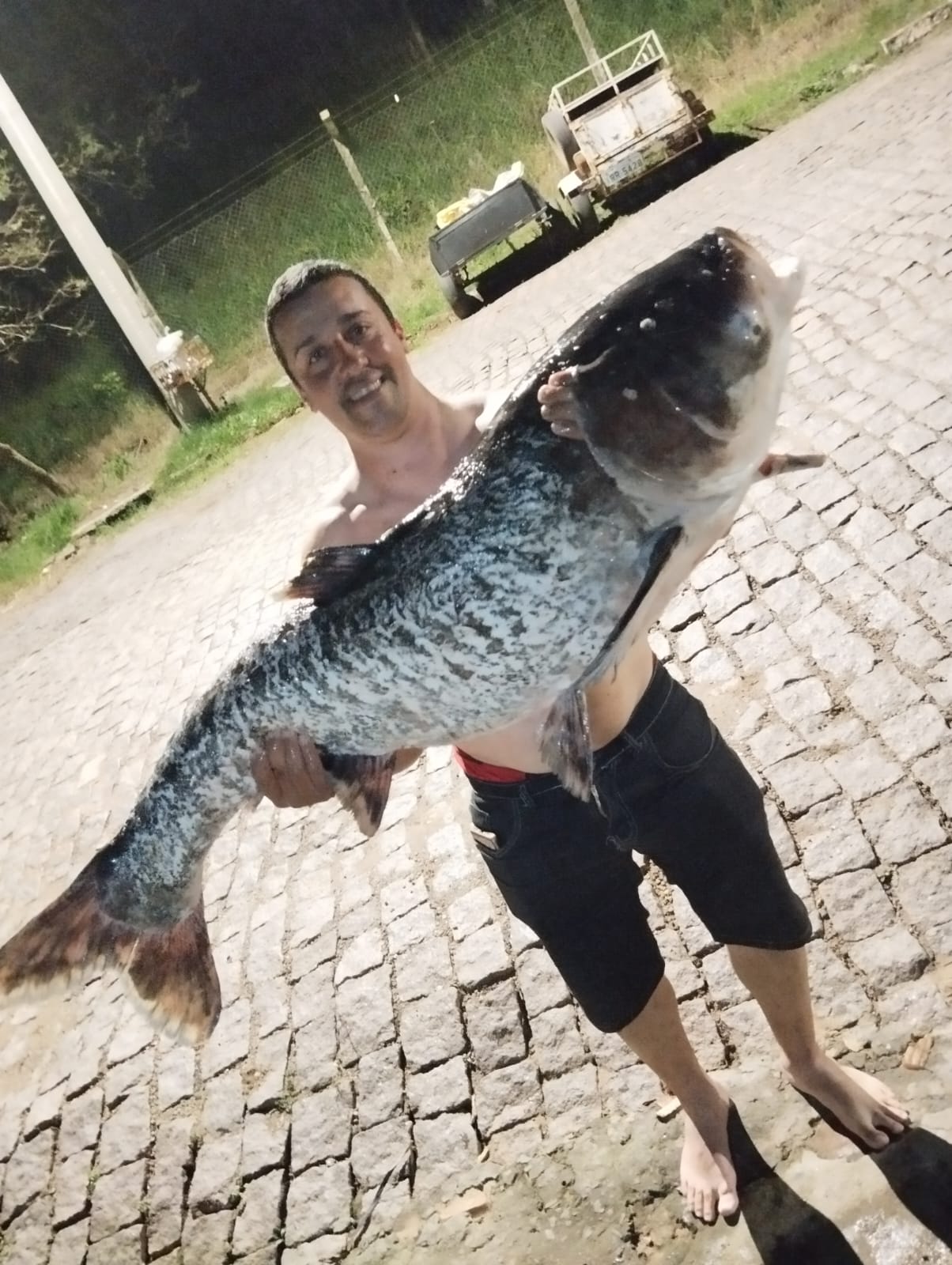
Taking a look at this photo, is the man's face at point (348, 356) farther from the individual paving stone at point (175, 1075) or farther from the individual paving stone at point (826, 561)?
the individual paving stone at point (175, 1075)

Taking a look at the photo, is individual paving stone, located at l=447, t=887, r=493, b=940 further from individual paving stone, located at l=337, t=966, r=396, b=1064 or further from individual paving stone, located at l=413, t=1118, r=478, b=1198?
individual paving stone, located at l=413, t=1118, r=478, b=1198

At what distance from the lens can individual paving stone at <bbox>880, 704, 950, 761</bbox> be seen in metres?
3.78

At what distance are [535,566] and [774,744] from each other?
254 centimetres

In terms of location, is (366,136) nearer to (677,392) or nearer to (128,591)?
(128,591)

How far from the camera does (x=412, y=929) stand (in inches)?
176

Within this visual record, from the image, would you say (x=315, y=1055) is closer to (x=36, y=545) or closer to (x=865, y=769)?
(x=865, y=769)

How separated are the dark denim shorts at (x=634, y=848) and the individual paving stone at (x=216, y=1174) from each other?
209 centimetres

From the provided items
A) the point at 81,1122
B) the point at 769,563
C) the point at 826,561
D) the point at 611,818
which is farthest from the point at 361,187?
the point at 611,818

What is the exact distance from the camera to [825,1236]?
104 inches

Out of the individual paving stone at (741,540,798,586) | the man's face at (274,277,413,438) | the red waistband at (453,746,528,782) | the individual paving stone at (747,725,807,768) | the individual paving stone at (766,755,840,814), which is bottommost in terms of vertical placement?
the individual paving stone at (766,755,840,814)

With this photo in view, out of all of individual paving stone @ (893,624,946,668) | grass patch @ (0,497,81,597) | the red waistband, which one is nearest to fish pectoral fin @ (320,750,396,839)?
the red waistband

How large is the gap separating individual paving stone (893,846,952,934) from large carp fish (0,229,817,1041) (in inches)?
74.5

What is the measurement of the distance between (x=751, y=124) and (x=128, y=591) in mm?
13344

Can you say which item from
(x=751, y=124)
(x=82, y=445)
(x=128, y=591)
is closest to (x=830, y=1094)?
(x=128, y=591)
